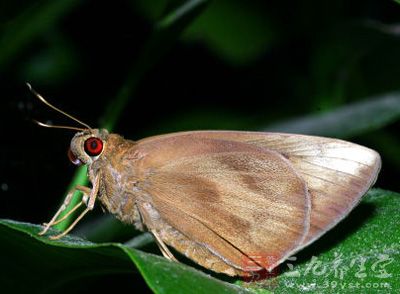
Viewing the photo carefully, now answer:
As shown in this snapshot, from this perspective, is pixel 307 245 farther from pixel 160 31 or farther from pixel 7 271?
pixel 160 31

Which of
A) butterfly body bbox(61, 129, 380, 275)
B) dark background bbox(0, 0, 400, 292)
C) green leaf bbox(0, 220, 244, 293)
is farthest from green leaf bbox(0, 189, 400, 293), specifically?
dark background bbox(0, 0, 400, 292)

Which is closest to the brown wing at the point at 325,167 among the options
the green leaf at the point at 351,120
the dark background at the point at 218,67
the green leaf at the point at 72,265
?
the green leaf at the point at 72,265

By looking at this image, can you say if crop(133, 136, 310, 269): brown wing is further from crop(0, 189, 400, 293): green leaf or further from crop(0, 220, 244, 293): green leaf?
crop(0, 220, 244, 293): green leaf

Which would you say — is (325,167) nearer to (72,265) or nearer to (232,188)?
(232,188)

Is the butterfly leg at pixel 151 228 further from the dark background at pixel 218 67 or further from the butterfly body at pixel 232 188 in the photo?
the dark background at pixel 218 67

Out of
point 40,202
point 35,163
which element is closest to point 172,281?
point 35,163

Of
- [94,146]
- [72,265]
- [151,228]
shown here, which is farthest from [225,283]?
[94,146]
